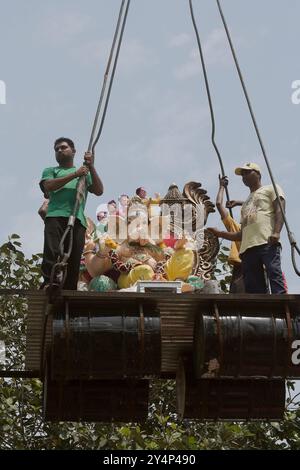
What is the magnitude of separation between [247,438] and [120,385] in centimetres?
624

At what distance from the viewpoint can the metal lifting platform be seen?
19.3ft

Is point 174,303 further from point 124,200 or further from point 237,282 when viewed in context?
point 124,200

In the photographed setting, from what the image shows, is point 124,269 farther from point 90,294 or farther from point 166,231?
point 90,294

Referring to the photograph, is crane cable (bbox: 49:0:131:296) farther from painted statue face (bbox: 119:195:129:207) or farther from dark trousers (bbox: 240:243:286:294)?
painted statue face (bbox: 119:195:129:207)

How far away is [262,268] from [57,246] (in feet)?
4.50

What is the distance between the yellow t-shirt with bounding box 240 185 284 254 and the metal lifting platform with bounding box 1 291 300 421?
0.83 metres

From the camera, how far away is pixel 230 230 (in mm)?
7707

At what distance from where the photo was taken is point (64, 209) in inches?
267

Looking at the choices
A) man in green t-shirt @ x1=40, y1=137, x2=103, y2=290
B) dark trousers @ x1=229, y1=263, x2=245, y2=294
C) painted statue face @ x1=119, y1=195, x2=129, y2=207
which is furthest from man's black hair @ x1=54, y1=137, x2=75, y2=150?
painted statue face @ x1=119, y1=195, x2=129, y2=207

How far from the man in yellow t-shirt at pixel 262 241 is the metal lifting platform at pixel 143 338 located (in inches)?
27.1

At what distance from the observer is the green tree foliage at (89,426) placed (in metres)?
11.7

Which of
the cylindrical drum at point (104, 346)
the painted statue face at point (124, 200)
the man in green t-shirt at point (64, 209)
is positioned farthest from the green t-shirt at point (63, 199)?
the painted statue face at point (124, 200)

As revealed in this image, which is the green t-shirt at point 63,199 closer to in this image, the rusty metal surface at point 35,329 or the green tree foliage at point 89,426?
the rusty metal surface at point 35,329
